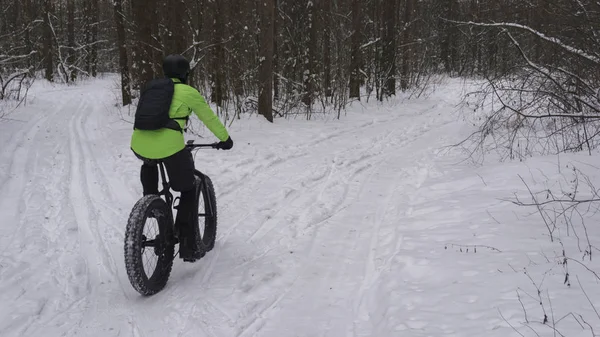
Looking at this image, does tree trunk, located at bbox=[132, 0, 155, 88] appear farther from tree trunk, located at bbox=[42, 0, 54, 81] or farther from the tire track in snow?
tree trunk, located at bbox=[42, 0, 54, 81]

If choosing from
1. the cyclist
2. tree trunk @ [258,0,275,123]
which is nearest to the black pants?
the cyclist

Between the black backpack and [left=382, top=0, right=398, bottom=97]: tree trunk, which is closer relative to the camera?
the black backpack

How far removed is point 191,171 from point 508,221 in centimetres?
361

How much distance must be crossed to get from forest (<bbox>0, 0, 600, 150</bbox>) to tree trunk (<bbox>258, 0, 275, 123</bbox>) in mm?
29

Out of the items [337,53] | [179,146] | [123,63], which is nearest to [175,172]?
[179,146]

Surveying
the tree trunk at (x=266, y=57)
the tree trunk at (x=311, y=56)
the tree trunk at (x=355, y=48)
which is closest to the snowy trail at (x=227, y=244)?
the tree trunk at (x=266, y=57)

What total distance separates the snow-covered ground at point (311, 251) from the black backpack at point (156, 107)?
1.51 m

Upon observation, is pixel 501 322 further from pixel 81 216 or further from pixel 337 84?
pixel 337 84

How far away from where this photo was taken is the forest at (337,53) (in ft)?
19.0

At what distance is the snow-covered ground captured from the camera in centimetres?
354

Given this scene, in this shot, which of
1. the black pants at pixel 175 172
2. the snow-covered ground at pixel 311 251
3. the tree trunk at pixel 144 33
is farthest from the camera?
the tree trunk at pixel 144 33

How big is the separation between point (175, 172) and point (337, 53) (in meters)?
12.8

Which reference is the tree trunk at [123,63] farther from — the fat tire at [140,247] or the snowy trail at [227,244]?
the fat tire at [140,247]

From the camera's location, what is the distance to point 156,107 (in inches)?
155
